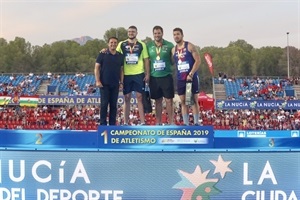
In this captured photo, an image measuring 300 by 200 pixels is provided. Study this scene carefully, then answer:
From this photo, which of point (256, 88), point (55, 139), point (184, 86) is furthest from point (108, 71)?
point (256, 88)

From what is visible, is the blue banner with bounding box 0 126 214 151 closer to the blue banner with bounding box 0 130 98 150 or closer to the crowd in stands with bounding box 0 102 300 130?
the blue banner with bounding box 0 130 98 150

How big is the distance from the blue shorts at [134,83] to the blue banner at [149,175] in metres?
3.01

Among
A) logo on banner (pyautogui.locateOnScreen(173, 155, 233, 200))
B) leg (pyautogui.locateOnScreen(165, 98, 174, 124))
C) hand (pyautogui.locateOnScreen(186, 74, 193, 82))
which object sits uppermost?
hand (pyautogui.locateOnScreen(186, 74, 193, 82))

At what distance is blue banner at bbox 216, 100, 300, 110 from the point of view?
26.7 metres

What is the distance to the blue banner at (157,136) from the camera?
577cm

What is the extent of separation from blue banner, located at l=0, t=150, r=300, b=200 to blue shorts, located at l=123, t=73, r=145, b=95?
3007 mm

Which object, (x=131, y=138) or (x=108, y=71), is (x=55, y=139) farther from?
(x=108, y=71)

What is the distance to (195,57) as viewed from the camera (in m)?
7.41

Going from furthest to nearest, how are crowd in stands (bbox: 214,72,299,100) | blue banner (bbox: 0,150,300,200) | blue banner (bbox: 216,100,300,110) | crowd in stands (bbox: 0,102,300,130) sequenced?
crowd in stands (bbox: 214,72,299,100), blue banner (bbox: 216,100,300,110), crowd in stands (bbox: 0,102,300,130), blue banner (bbox: 0,150,300,200)

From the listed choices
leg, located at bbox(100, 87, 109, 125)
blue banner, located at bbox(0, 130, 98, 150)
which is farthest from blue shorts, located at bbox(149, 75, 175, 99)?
blue banner, located at bbox(0, 130, 98, 150)

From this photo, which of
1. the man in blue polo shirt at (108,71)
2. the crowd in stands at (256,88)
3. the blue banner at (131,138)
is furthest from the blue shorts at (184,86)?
the crowd in stands at (256,88)

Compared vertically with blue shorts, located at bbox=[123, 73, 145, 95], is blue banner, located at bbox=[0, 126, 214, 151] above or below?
below

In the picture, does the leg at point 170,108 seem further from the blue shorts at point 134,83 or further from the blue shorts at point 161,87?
the blue shorts at point 134,83

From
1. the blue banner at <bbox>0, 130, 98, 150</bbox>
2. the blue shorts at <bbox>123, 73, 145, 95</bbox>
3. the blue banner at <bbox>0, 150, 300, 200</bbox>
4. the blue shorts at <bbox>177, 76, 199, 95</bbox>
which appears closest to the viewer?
the blue banner at <bbox>0, 150, 300, 200</bbox>
